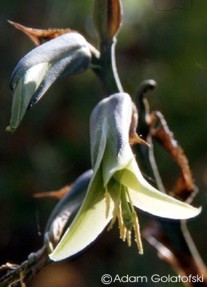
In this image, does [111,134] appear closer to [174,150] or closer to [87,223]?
[87,223]

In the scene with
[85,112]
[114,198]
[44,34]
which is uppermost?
[44,34]

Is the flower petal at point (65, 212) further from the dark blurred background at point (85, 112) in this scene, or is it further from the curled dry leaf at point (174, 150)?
the dark blurred background at point (85, 112)

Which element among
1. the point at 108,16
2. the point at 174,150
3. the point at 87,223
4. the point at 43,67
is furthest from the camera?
the point at 174,150

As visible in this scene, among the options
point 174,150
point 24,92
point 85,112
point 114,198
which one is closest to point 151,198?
point 114,198

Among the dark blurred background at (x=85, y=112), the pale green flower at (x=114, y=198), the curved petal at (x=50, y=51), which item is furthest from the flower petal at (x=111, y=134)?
the dark blurred background at (x=85, y=112)

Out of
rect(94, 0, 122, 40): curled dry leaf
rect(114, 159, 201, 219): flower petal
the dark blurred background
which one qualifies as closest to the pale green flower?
rect(114, 159, 201, 219): flower petal

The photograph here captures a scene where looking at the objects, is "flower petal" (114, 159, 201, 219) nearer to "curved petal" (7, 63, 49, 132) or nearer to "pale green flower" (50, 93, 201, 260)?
"pale green flower" (50, 93, 201, 260)

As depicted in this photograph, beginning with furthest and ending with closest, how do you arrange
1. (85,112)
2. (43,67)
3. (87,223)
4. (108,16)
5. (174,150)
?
1. (85,112)
2. (174,150)
3. (108,16)
4. (43,67)
5. (87,223)
